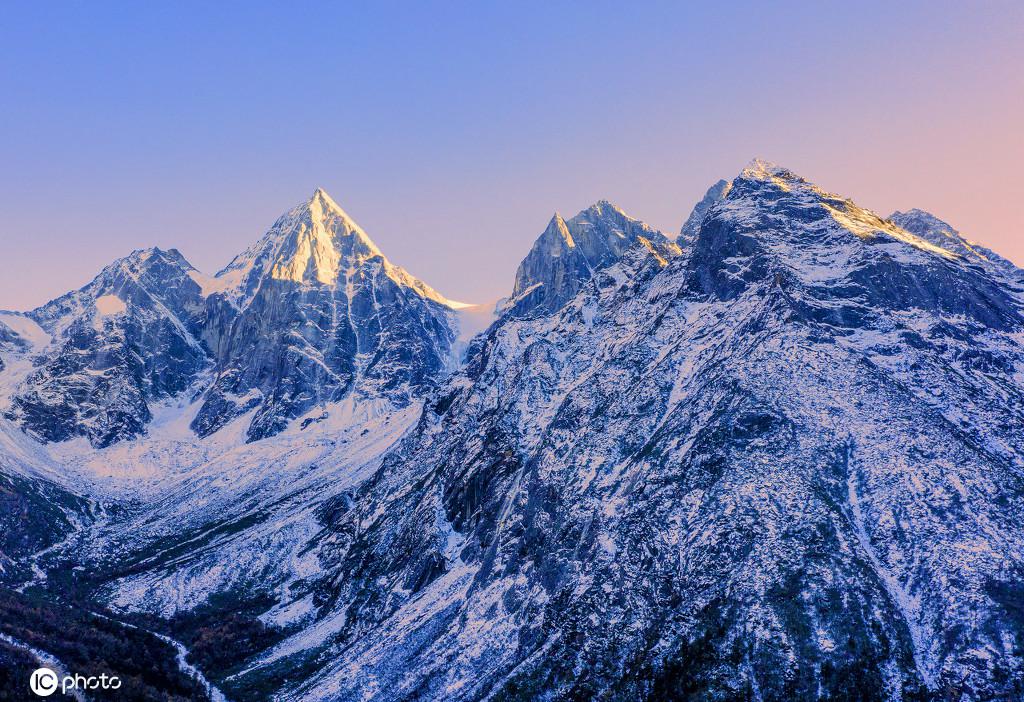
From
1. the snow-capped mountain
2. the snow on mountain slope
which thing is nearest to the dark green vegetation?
the snow-capped mountain

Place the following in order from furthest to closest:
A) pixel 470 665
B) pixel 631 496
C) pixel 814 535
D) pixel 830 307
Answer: pixel 830 307
pixel 631 496
pixel 470 665
pixel 814 535

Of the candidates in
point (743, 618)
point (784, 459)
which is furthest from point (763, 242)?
point (743, 618)

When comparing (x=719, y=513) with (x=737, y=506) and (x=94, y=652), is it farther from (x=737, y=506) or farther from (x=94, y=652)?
(x=94, y=652)

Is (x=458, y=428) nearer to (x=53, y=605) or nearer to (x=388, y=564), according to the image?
(x=388, y=564)

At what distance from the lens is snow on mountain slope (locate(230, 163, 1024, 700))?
280 feet

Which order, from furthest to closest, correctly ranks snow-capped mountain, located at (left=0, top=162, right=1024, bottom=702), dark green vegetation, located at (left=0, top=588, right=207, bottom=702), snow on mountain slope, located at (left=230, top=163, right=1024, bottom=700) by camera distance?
dark green vegetation, located at (left=0, top=588, right=207, bottom=702)
snow-capped mountain, located at (left=0, top=162, right=1024, bottom=702)
snow on mountain slope, located at (left=230, top=163, right=1024, bottom=700)

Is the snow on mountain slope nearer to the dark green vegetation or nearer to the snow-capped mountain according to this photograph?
the snow-capped mountain

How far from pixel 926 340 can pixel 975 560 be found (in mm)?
44699

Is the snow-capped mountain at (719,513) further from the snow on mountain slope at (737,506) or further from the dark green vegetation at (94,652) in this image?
the dark green vegetation at (94,652)

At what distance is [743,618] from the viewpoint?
292 ft

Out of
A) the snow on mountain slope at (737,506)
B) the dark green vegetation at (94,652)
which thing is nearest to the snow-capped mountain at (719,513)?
the snow on mountain slope at (737,506)

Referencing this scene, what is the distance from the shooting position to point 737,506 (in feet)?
336

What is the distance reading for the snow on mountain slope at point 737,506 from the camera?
8544cm

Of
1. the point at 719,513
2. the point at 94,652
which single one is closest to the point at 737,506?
the point at 719,513
